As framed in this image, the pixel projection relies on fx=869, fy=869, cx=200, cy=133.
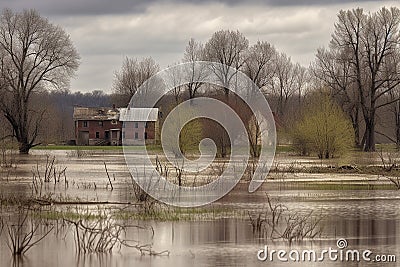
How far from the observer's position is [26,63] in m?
75.1

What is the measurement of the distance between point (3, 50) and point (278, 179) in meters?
41.3

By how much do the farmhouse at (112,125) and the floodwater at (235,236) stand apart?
6799 centimetres

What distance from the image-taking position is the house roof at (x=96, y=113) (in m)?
107

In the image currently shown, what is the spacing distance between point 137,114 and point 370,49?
36797 millimetres

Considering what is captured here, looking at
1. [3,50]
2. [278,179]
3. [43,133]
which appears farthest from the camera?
[43,133]

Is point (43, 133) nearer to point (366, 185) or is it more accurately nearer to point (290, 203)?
point (366, 185)

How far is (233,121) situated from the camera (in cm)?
5962

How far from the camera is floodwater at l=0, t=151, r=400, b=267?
16953 mm

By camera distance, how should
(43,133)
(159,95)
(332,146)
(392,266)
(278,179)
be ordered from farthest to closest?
(159,95)
(43,133)
(332,146)
(278,179)
(392,266)

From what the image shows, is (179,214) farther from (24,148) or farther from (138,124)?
(138,124)

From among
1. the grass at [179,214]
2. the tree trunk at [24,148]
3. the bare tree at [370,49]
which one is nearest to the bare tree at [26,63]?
the tree trunk at [24,148]

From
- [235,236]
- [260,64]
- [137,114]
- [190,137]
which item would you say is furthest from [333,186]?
[137,114]

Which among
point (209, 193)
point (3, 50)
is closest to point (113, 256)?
point (209, 193)

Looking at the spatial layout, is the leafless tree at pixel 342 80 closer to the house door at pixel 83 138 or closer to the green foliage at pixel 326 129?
the green foliage at pixel 326 129
